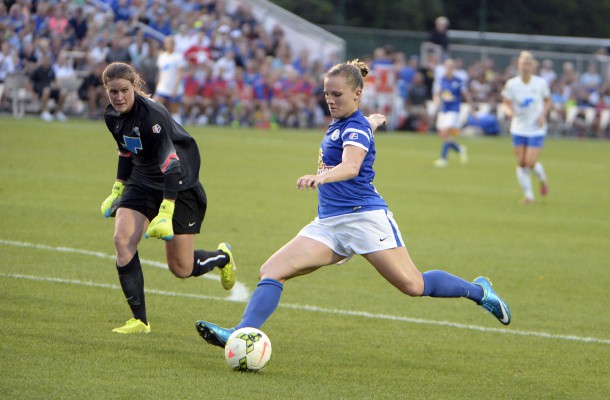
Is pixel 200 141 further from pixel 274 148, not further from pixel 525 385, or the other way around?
pixel 525 385

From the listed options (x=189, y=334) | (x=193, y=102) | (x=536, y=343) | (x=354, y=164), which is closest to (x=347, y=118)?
(x=354, y=164)

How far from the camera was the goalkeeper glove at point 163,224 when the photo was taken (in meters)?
6.49

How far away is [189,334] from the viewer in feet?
23.2

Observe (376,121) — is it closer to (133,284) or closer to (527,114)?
(133,284)

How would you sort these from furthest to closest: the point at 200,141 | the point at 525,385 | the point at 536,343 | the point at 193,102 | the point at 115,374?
the point at 193,102, the point at 200,141, the point at 536,343, the point at 525,385, the point at 115,374

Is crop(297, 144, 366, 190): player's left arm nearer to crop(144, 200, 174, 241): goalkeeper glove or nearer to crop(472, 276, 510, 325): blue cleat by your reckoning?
crop(144, 200, 174, 241): goalkeeper glove

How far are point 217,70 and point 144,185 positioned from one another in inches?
920

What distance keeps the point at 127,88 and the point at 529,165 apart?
11.1m

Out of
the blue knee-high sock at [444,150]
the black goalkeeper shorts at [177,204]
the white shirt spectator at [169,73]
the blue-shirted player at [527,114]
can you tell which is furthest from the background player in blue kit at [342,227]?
the white shirt spectator at [169,73]

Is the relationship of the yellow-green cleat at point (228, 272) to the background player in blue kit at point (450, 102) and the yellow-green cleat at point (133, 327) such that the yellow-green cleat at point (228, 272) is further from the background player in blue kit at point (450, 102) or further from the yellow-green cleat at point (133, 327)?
the background player in blue kit at point (450, 102)

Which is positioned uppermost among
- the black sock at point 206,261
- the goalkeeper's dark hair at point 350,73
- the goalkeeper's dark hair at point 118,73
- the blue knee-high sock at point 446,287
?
the goalkeeper's dark hair at point 350,73

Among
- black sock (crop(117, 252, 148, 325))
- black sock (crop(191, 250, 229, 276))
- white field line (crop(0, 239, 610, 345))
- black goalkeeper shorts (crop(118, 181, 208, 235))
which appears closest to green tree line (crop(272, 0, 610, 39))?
white field line (crop(0, 239, 610, 345))

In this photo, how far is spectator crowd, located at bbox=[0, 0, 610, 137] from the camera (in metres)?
26.9

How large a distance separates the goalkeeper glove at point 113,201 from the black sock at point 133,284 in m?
0.43
